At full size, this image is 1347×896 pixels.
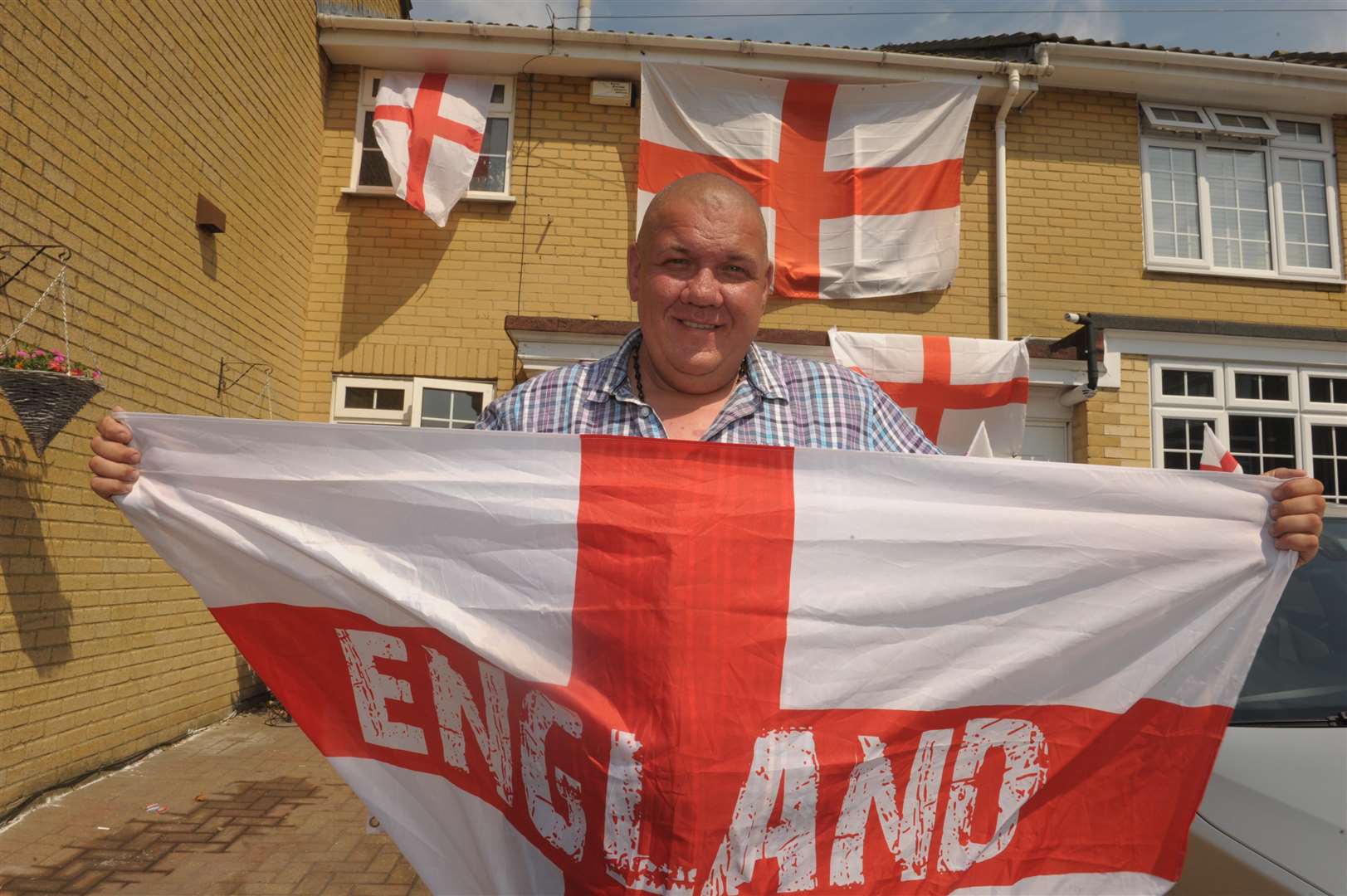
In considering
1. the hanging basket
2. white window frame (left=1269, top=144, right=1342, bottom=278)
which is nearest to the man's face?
the hanging basket

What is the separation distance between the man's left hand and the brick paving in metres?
3.58

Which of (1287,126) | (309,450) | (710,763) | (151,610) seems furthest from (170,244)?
(1287,126)

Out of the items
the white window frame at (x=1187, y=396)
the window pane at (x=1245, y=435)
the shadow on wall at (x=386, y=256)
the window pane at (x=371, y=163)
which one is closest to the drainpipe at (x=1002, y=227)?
the white window frame at (x=1187, y=396)

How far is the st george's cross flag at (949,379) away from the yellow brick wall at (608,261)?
4.22 feet

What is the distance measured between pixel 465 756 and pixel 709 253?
130cm

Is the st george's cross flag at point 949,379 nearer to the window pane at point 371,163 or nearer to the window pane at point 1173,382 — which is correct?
the window pane at point 1173,382

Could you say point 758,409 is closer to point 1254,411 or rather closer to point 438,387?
point 438,387

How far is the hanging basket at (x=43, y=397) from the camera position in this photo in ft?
13.5

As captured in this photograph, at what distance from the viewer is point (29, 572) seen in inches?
181

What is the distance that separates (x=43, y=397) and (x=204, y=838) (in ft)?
7.27

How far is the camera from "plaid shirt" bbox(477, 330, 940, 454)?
7.43 ft

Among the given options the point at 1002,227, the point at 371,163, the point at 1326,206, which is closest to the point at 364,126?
the point at 371,163

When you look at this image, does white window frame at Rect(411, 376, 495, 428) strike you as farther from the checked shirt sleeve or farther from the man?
the checked shirt sleeve

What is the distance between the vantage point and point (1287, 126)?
9.38 meters
